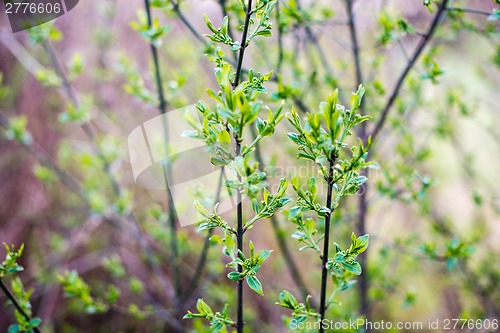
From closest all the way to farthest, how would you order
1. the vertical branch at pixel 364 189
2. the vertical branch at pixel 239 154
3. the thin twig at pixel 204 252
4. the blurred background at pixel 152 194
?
the vertical branch at pixel 239 154 < the thin twig at pixel 204 252 < the vertical branch at pixel 364 189 < the blurred background at pixel 152 194

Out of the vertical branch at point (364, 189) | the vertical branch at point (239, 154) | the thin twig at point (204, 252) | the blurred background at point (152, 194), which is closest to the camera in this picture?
the vertical branch at point (239, 154)

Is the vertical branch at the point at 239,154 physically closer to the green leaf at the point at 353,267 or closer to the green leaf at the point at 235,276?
the green leaf at the point at 235,276

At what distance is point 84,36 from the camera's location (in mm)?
3312

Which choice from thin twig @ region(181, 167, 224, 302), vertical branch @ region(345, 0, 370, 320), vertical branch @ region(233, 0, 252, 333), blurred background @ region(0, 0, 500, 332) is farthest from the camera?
blurred background @ region(0, 0, 500, 332)

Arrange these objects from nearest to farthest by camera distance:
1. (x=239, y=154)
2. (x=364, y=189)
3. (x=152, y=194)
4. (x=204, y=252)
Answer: (x=239, y=154), (x=204, y=252), (x=364, y=189), (x=152, y=194)

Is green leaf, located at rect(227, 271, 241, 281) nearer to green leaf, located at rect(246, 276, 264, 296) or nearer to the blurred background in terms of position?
green leaf, located at rect(246, 276, 264, 296)

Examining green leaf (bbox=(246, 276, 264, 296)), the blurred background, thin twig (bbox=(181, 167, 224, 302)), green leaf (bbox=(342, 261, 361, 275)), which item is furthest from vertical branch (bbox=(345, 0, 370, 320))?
green leaf (bbox=(246, 276, 264, 296))

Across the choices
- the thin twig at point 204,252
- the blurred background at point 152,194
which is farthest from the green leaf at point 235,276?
the blurred background at point 152,194

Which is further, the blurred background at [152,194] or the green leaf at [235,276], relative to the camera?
the blurred background at [152,194]

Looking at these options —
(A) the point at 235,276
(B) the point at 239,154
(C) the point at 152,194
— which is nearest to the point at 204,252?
(A) the point at 235,276

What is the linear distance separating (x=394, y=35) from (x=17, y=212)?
2.97m

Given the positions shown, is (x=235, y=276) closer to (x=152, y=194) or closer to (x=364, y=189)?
(x=364, y=189)

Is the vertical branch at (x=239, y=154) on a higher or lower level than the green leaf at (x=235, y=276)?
higher

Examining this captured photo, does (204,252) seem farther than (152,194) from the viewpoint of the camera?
No
